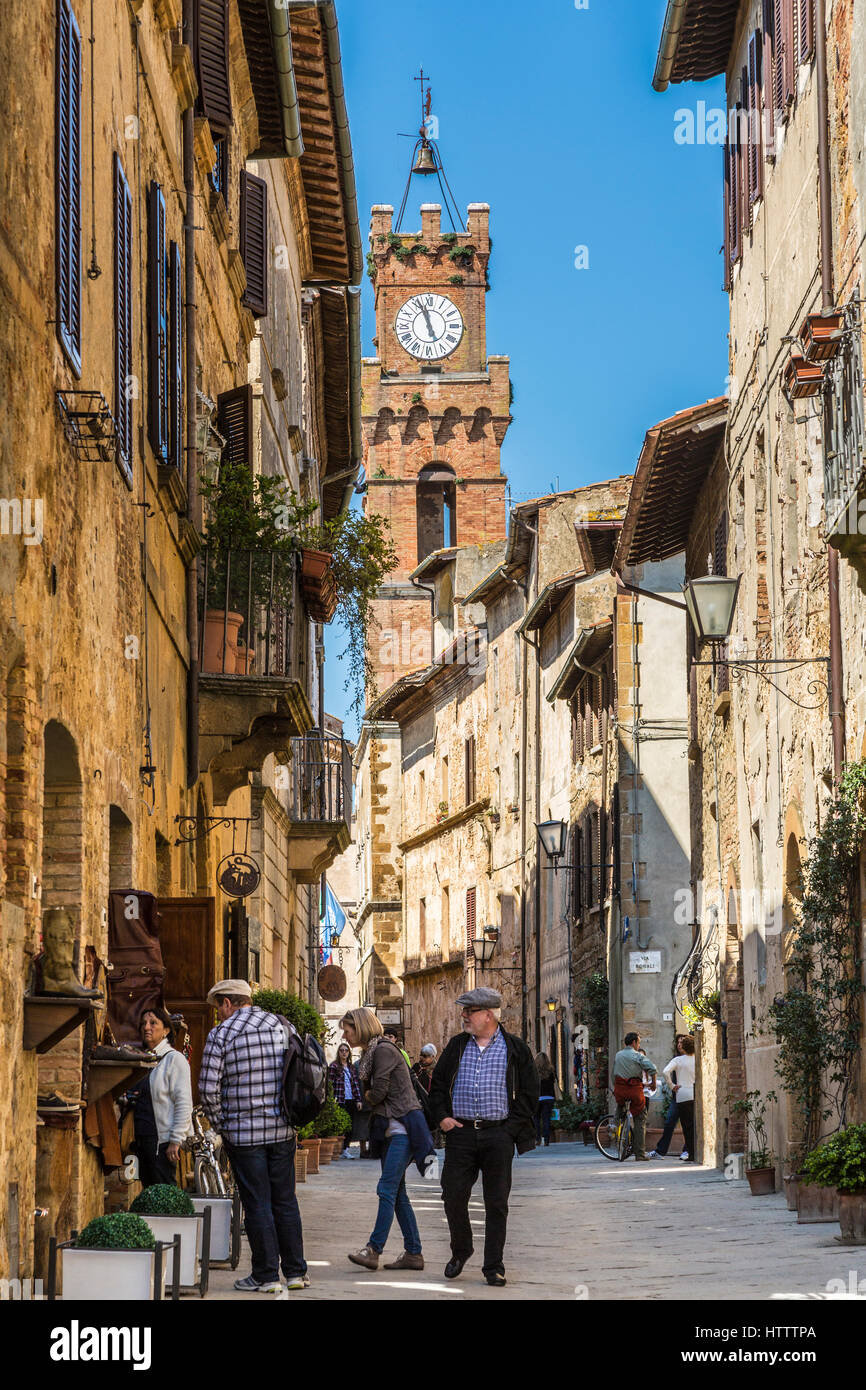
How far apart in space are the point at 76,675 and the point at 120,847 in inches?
Result: 80.0

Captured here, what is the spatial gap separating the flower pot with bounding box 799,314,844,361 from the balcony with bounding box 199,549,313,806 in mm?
4400

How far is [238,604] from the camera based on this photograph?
1494 cm

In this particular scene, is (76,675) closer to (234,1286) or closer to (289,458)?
(234,1286)

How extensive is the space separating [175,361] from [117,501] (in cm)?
269

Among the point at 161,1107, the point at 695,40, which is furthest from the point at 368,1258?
the point at 695,40

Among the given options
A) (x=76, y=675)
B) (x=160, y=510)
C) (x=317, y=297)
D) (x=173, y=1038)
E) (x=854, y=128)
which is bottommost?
(x=173, y=1038)

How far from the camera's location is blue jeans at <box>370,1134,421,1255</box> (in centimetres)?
1080

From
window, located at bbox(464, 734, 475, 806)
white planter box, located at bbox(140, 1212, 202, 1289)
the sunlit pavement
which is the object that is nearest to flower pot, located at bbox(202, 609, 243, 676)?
the sunlit pavement

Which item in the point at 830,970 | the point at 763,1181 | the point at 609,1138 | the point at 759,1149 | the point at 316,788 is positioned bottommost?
the point at 609,1138

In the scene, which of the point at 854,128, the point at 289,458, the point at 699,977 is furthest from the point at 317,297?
the point at 854,128

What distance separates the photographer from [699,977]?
916 inches

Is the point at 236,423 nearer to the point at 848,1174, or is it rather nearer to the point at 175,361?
the point at 175,361

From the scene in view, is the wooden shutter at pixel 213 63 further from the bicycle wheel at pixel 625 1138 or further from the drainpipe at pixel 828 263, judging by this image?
the bicycle wheel at pixel 625 1138
